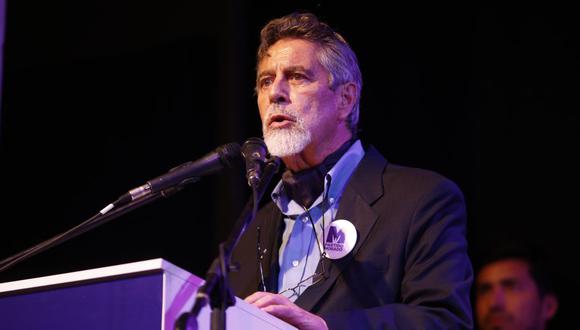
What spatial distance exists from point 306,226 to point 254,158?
899 millimetres

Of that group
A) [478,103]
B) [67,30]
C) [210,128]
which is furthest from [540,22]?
[67,30]

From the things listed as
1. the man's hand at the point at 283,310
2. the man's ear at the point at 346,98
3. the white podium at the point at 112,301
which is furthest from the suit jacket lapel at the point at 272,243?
the white podium at the point at 112,301

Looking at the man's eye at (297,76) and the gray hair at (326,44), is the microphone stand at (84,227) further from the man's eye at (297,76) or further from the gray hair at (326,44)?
the gray hair at (326,44)

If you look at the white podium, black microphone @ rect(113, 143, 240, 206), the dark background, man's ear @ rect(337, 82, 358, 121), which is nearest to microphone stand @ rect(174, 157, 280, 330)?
the white podium

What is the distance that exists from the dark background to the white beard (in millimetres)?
1358

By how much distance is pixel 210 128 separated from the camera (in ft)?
16.4

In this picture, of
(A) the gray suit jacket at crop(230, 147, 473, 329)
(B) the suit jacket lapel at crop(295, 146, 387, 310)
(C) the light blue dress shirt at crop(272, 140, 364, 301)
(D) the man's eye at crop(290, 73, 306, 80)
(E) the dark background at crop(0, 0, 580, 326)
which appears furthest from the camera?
(E) the dark background at crop(0, 0, 580, 326)

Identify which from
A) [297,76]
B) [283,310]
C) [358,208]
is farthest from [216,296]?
[297,76]

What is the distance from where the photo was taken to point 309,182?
3.17 m

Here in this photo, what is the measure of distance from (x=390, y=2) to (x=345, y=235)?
2.07 meters

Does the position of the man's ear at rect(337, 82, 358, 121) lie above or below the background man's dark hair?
above

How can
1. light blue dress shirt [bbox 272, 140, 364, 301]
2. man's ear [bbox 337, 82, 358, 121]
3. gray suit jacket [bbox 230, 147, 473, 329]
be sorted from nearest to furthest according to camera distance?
gray suit jacket [bbox 230, 147, 473, 329], light blue dress shirt [bbox 272, 140, 364, 301], man's ear [bbox 337, 82, 358, 121]

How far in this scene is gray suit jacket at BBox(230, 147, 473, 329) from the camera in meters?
2.48

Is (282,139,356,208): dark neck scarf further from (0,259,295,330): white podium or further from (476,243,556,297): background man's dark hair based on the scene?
(476,243,556,297): background man's dark hair
